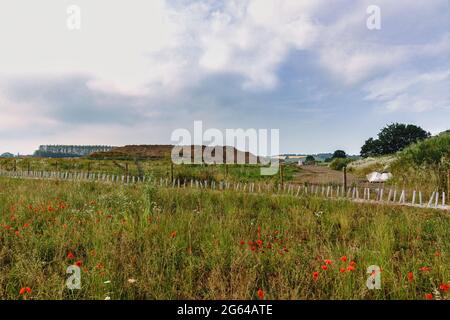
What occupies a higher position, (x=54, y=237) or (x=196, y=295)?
(x=54, y=237)

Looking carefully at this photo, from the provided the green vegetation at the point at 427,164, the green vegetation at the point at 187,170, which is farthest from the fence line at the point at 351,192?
the green vegetation at the point at 187,170

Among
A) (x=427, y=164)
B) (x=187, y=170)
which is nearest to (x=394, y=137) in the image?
(x=427, y=164)

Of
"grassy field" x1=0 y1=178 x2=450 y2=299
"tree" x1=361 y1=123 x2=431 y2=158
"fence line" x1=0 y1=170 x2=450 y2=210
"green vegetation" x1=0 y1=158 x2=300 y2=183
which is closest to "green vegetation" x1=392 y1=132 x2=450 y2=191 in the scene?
"fence line" x1=0 y1=170 x2=450 y2=210

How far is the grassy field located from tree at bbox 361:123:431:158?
56127 millimetres

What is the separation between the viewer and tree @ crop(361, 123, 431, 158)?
5147 cm

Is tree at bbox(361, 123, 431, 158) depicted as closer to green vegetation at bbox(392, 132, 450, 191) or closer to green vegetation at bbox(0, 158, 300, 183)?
green vegetation at bbox(0, 158, 300, 183)

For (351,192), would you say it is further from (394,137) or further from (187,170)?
(394,137)

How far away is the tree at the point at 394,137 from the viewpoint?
5147 centimetres
